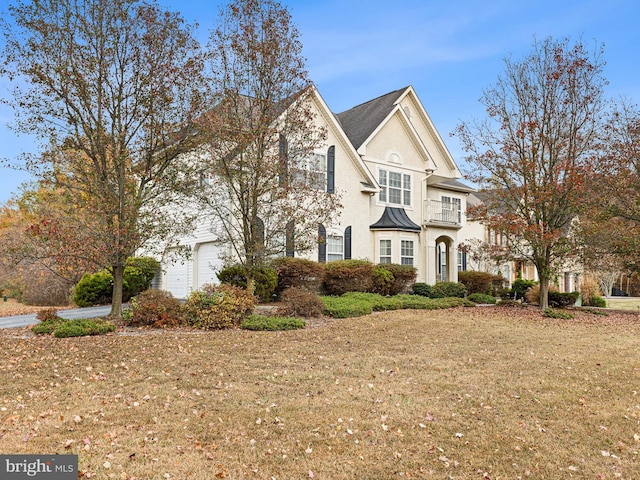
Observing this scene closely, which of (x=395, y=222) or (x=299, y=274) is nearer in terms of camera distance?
(x=299, y=274)

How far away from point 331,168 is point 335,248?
135 inches

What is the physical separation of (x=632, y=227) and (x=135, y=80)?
59.5ft

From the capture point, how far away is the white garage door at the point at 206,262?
20250mm

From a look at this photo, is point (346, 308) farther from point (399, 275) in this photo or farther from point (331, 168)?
point (331, 168)

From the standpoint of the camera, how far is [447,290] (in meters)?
23.0

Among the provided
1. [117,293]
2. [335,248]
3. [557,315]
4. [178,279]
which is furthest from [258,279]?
[557,315]

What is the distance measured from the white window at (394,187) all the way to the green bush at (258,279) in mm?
8353

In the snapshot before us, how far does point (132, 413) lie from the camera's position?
19.3 feet

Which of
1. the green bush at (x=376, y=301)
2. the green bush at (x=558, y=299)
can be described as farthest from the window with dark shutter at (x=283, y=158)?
the green bush at (x=558, y=299)

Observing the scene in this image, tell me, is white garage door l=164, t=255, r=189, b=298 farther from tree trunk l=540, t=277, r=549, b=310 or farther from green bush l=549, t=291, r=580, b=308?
green bush l=549, t=291, r=580, b=308

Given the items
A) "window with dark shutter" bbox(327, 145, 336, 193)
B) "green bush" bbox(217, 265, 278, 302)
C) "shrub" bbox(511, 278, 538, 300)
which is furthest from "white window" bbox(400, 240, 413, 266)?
"shrub" bbox(511, 278, 538, 300)

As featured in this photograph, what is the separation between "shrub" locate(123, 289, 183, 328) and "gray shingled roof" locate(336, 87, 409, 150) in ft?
42.2

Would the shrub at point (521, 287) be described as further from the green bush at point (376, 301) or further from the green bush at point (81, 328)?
the green bush at point (81, 328)

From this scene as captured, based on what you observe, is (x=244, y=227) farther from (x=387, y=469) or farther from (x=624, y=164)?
(x=624, y=164)
